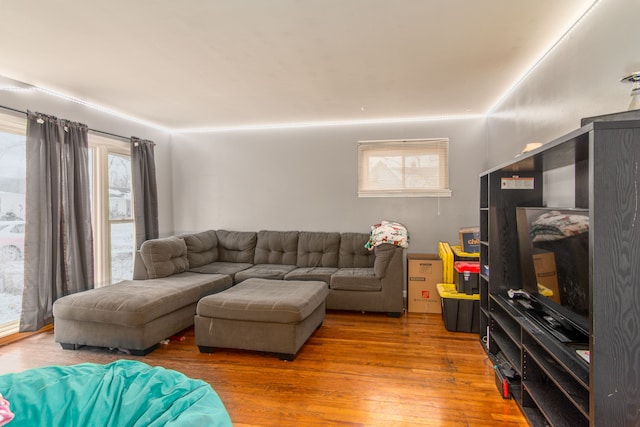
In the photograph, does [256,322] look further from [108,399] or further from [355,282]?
[108,399]

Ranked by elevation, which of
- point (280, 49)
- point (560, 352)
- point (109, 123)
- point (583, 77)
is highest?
point (280, 49)

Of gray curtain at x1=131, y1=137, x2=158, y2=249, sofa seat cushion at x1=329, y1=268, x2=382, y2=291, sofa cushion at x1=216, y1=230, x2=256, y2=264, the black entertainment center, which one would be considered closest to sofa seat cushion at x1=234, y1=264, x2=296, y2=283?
sofa cushion at x1=216, y1=230, x2=256, y2=264

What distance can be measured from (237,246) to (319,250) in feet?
3.98

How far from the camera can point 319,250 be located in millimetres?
4508

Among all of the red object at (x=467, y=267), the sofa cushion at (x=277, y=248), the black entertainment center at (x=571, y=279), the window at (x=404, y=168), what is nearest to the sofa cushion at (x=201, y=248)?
the sofa cushion at (x=277, y=248)

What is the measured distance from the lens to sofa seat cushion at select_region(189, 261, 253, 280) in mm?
4141

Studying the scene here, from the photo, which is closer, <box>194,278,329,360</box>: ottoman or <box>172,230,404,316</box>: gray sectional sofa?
<box>194,278,329,360</box>: ottoman

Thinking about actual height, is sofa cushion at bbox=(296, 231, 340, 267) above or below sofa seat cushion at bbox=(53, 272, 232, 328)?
above

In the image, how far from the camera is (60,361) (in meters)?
2.71

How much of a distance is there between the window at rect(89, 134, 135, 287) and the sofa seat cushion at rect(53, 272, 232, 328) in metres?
1.12

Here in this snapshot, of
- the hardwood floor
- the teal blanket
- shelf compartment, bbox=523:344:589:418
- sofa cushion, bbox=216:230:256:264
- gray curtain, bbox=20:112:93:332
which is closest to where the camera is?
the teal blanket

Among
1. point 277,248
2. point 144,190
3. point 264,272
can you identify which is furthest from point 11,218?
point 277,248

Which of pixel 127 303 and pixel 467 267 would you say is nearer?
pixel 127 303

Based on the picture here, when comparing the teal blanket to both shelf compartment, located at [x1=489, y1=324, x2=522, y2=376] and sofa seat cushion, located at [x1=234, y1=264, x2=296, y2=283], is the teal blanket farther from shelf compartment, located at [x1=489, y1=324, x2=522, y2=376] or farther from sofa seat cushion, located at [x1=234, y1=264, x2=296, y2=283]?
sofa seat cushion, located at [x1=234, y1=264, x2=296, y2=283]
